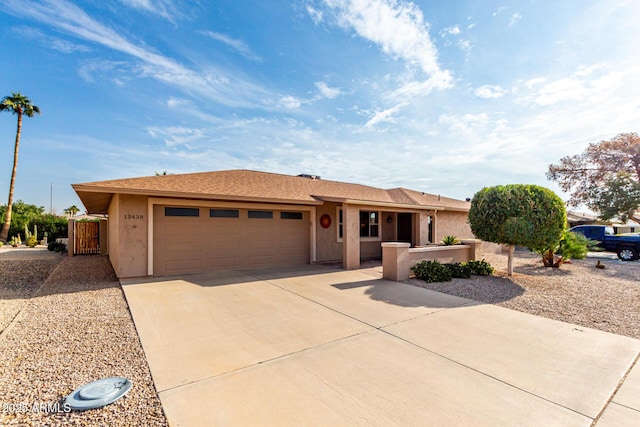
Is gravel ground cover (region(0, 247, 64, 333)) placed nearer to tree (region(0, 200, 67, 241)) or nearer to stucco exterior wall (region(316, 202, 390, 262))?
stucco exterior wall (region(316, 202, 390, 262))

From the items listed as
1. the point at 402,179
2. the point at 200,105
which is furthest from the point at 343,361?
the point at 402,179

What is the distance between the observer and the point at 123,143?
1543cm

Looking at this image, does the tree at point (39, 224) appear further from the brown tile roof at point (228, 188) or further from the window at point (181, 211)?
the window at point (181, 211)

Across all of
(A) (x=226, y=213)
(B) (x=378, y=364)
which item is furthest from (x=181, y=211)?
(B) (x=378, y=364)

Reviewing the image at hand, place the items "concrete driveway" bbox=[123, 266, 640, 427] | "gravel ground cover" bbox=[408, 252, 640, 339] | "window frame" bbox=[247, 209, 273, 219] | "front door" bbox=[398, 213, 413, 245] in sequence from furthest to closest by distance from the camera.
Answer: "front door" bbox=[398, 213, 413, 245], "window frame" bbox=[247, 209, 273, 219], "gravel ground cover" bbox=[408, 252, 640, 339], "concrete driveway" bbox=[123, 266, 640, 427]

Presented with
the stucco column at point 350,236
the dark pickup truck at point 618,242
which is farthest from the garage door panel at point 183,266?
the dark pickup truck at point 618,242

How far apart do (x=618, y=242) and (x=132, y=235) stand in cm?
2289

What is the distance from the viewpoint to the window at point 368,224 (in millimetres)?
13797

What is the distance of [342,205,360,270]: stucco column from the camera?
10.9 meters

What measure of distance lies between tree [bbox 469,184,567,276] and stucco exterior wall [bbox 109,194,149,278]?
10.7 meters

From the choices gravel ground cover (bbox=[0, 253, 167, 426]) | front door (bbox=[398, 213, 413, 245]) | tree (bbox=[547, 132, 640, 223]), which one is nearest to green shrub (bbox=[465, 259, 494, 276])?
front door (bbox=[398, 213, 413, 245])

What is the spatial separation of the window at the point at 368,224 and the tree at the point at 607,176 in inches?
762

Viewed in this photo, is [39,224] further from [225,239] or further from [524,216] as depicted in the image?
[524,216]

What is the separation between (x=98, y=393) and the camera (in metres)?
2.93
